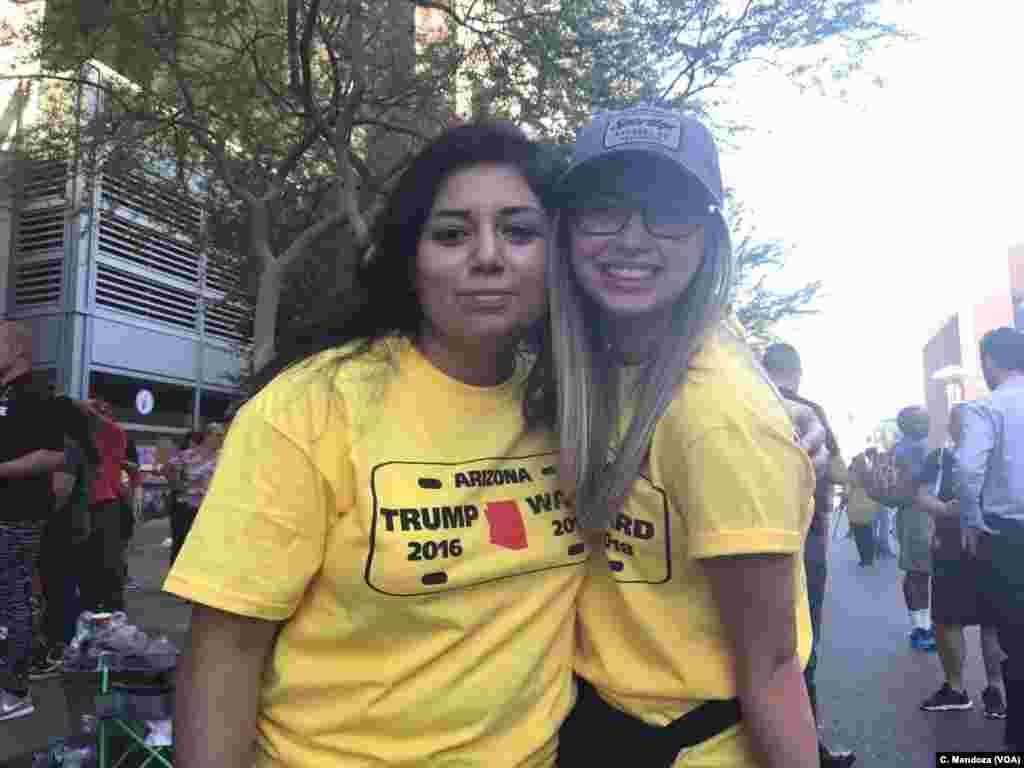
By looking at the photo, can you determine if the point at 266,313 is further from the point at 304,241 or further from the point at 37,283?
the point at 37,283

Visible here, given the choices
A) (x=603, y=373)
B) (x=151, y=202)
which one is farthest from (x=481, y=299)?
(x=151, y=202)

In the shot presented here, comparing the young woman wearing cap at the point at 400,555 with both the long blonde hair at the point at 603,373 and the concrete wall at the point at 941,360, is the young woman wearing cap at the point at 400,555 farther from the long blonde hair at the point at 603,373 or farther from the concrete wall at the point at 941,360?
the concrete wall at the point at 941,360

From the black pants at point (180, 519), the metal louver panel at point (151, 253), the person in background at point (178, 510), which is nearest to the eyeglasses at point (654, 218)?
the person in background at point (178, 510)

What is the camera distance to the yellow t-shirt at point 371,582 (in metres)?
1.36

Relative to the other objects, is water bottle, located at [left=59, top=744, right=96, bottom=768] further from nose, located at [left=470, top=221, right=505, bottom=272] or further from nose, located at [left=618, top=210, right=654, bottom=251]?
Result: nose, located at [left=618, top=210, right=654, bottom=251]

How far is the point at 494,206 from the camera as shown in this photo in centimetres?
164

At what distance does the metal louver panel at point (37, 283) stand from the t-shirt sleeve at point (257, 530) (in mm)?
17894

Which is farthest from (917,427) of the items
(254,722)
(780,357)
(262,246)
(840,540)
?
(840,540)

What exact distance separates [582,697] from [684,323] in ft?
2.33

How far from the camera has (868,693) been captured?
5.62 meters

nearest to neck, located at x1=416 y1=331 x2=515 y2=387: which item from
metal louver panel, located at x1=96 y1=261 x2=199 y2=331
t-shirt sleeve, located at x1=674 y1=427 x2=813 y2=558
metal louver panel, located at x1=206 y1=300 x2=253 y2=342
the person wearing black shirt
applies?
t-shirt sleeve, located at x1=674 y1=427 x2=813 y2=558

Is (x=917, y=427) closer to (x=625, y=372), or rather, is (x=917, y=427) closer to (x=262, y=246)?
(x=262, y=246)

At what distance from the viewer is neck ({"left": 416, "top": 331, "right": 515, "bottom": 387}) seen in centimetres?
167

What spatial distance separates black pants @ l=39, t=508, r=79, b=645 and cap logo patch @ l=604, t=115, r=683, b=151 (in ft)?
18.0
